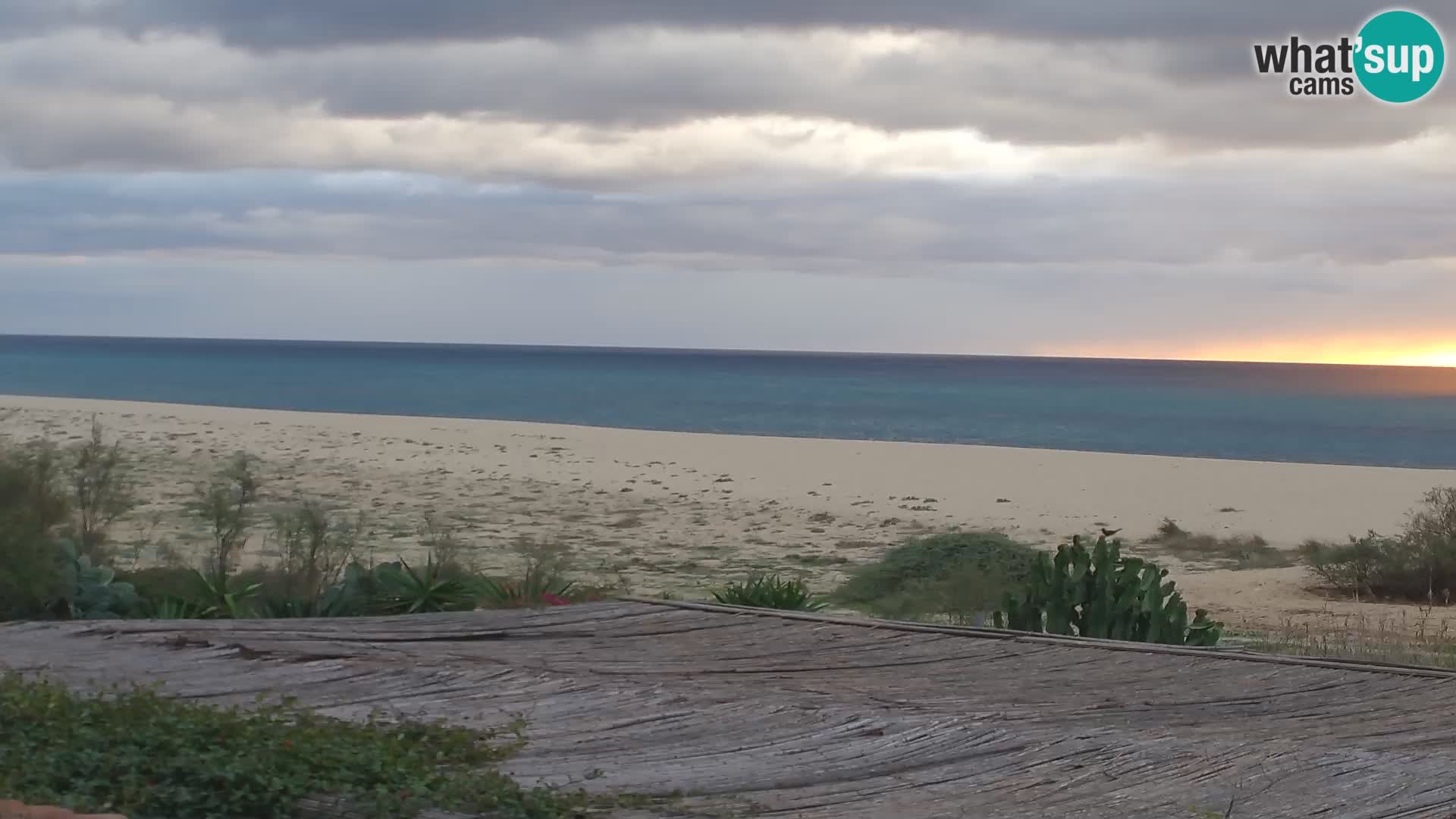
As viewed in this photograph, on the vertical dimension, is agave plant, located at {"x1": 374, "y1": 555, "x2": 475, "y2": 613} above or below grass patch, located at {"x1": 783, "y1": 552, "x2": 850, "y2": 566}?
above

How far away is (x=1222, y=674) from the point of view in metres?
7.53

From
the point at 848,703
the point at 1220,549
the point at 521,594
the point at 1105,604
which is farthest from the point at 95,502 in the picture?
the point at 1220,549

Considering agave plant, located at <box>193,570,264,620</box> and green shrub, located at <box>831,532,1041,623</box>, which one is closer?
agave plant, located at <box>193,570,264,620</box>

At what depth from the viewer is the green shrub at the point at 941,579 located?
13883 mm

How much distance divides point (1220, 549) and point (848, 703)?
15.4 metres

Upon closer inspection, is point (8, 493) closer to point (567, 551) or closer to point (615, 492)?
point (567, 551)

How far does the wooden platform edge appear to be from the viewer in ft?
24.9

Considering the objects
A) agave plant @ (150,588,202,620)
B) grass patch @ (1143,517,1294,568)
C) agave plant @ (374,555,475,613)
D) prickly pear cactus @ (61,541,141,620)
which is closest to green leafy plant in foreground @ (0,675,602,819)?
agave plant @ (150,588,202,620)

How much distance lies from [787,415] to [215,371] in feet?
193

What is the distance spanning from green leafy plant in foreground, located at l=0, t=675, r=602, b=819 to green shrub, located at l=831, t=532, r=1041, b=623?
786cm

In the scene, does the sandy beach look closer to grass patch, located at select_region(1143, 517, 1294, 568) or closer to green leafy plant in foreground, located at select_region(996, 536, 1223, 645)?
grass patch, located at select_region(1143, 517, 1294, 568)

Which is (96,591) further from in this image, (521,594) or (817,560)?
(817,560)

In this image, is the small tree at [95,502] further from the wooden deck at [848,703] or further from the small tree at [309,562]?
the wooden deck at [848,703]

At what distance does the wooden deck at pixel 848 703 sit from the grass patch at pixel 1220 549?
12.2m
